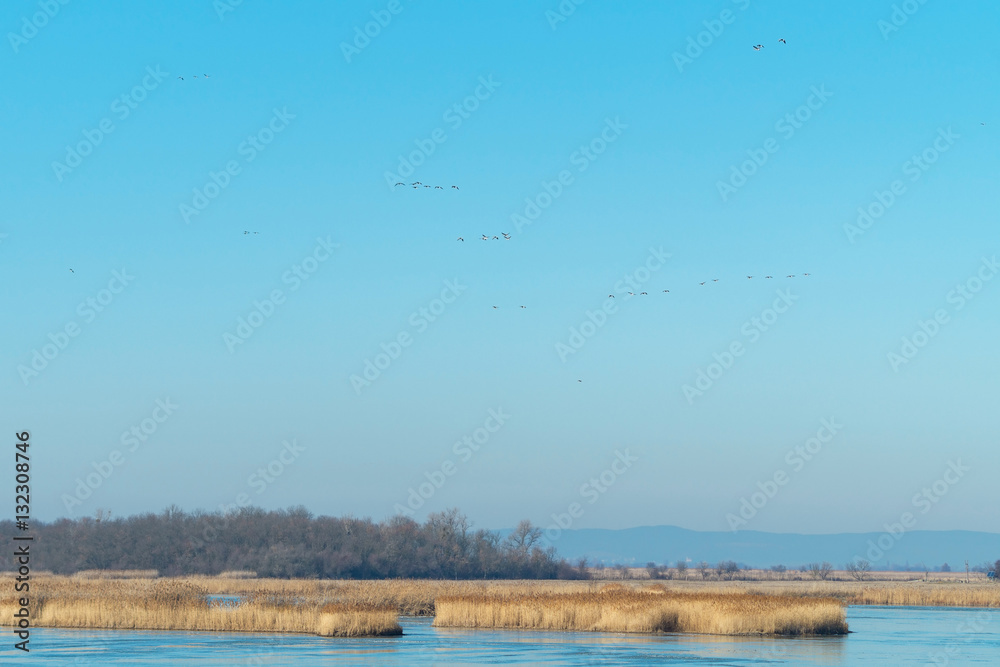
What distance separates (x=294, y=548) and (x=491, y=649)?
207 feet

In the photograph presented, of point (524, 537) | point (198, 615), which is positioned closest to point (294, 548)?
point (524, 537)

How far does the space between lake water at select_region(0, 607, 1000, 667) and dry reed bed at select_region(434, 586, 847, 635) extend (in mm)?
1363

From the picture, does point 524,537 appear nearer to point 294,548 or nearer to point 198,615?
point 294,548

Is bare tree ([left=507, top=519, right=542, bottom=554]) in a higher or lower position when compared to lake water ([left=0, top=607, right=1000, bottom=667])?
higher

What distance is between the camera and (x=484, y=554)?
102750mm

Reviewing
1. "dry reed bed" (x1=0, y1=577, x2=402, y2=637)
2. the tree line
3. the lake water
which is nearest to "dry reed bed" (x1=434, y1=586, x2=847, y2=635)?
the lake water

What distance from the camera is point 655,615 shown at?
138ft

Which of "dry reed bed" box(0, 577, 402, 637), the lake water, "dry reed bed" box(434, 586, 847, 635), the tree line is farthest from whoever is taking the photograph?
the tree line

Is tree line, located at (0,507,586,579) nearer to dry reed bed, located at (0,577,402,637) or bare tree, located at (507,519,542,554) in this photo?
bare tree, located at (507,519,542,554)

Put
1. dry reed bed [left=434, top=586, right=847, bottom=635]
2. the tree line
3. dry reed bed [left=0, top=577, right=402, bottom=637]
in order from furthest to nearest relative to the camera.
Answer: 1. the tree line
2. dry reed bed [left=434, top=586, right=847, bottom=635]
3. dry reed bed [left=0, top=577, right=402, bottom=637]

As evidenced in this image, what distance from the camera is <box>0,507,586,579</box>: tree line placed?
95.2m

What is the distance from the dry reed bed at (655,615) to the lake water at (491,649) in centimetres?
136

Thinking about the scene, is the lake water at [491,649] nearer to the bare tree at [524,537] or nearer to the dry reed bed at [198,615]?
the dry reed bed at [198,615]

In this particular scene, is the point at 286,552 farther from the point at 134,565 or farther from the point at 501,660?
the point at 501,660
